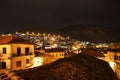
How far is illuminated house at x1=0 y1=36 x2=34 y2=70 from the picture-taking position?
3709cm

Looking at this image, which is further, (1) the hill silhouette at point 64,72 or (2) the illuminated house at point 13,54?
(2) the illuminated house at point 13,54

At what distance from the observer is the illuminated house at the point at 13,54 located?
3709 cm

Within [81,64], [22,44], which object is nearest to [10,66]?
[22,44]

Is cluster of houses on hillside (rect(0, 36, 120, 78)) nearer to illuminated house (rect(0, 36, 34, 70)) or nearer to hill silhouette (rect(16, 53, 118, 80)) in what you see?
illuminated house (rect(0, 36, 34, 70))

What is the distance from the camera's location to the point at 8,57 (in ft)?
121

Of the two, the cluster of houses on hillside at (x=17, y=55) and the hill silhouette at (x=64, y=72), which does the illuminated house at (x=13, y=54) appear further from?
the hill silhouette at (x=64, y=72)

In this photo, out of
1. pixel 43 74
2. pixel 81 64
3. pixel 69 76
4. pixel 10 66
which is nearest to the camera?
pixel 43 74

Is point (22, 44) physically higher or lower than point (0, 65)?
higher

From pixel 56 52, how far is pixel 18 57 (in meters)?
28.3

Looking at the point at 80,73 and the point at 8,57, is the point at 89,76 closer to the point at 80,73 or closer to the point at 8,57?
the point at 80,73

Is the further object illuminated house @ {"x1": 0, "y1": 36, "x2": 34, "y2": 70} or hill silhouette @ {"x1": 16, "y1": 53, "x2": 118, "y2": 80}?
illuminated house @ {"x1": 0, "y1": 36, "x2": 34, "y2": 70}

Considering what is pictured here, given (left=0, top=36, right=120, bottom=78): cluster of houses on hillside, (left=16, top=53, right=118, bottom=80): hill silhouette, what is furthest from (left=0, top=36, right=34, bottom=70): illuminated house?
(left=16, top=53, right=118, bottom=80): hill silhouette

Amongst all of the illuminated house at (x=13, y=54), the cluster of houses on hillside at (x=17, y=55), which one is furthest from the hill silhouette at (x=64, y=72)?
the illuminated house at (x=13, y=54)

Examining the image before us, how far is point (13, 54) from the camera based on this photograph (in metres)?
37.2
